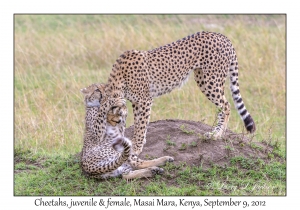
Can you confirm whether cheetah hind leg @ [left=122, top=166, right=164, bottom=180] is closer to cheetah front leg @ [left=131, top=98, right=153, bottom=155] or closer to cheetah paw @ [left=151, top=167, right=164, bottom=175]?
cheetah paw @ [left=151, top=167, right=164, bottom=175]

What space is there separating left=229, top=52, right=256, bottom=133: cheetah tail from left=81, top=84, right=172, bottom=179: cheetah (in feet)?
3.40

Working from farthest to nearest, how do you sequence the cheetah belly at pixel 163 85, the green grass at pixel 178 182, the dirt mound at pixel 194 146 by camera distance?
the cheetah belly at pixel 163 85, the dirt mound at pixel 194 146, the green grass at pixel 178 182

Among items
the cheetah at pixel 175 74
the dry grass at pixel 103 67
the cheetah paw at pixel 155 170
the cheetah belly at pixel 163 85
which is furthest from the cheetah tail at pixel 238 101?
the cheetah paw at pixel 155 170

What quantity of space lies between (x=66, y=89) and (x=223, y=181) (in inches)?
151

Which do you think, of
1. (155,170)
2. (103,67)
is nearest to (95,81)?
(103,67)

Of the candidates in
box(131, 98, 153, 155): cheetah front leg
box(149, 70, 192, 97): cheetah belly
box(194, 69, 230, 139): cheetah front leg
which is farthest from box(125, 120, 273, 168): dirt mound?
box(149, 70, 192, 97): cheetah belly

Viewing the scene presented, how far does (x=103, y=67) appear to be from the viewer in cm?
884

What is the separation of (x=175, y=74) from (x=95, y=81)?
9.87ft

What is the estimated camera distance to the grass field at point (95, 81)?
4809 mm

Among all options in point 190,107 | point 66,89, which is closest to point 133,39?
point 66,89

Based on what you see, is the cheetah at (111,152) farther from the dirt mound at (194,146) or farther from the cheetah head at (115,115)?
the dirt mound at (194,146)

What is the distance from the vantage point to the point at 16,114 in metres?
6.75

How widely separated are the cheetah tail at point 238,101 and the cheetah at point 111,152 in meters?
1.03
